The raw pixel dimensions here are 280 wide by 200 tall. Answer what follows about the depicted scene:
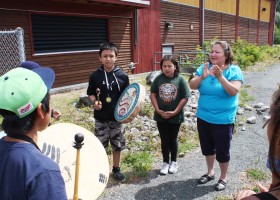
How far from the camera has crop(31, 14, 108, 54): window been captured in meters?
9.01

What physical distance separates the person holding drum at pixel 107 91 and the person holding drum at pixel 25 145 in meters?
2.23

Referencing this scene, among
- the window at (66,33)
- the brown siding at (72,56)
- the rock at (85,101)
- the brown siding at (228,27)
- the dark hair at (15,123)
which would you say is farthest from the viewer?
the brown siding at (228,27)

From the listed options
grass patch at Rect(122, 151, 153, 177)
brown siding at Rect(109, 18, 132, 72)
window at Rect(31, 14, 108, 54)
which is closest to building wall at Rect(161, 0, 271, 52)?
brown siding at Rect(109, 18, 132, 72)

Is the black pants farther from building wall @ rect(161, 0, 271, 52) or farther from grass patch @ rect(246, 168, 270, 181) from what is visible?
building wall @ rect(161, 0, 271, 52)

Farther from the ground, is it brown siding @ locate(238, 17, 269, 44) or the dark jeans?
brown siding @ locate(238, 17, 269, 44)

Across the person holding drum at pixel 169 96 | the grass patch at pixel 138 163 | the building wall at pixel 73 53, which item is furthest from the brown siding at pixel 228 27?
the person holding drum at pixel 169 96

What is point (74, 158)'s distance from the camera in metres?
2.39

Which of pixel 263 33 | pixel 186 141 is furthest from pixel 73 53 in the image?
pixel 263 33

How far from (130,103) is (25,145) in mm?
2271

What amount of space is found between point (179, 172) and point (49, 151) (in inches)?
98.6

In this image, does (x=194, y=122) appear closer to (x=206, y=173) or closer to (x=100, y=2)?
(x=206, y=173)

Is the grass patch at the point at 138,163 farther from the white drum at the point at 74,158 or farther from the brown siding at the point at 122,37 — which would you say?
the brown siding at the point at 122,37

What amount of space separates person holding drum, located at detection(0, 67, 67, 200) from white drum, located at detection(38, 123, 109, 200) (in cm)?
77

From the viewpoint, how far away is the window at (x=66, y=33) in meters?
9.01
